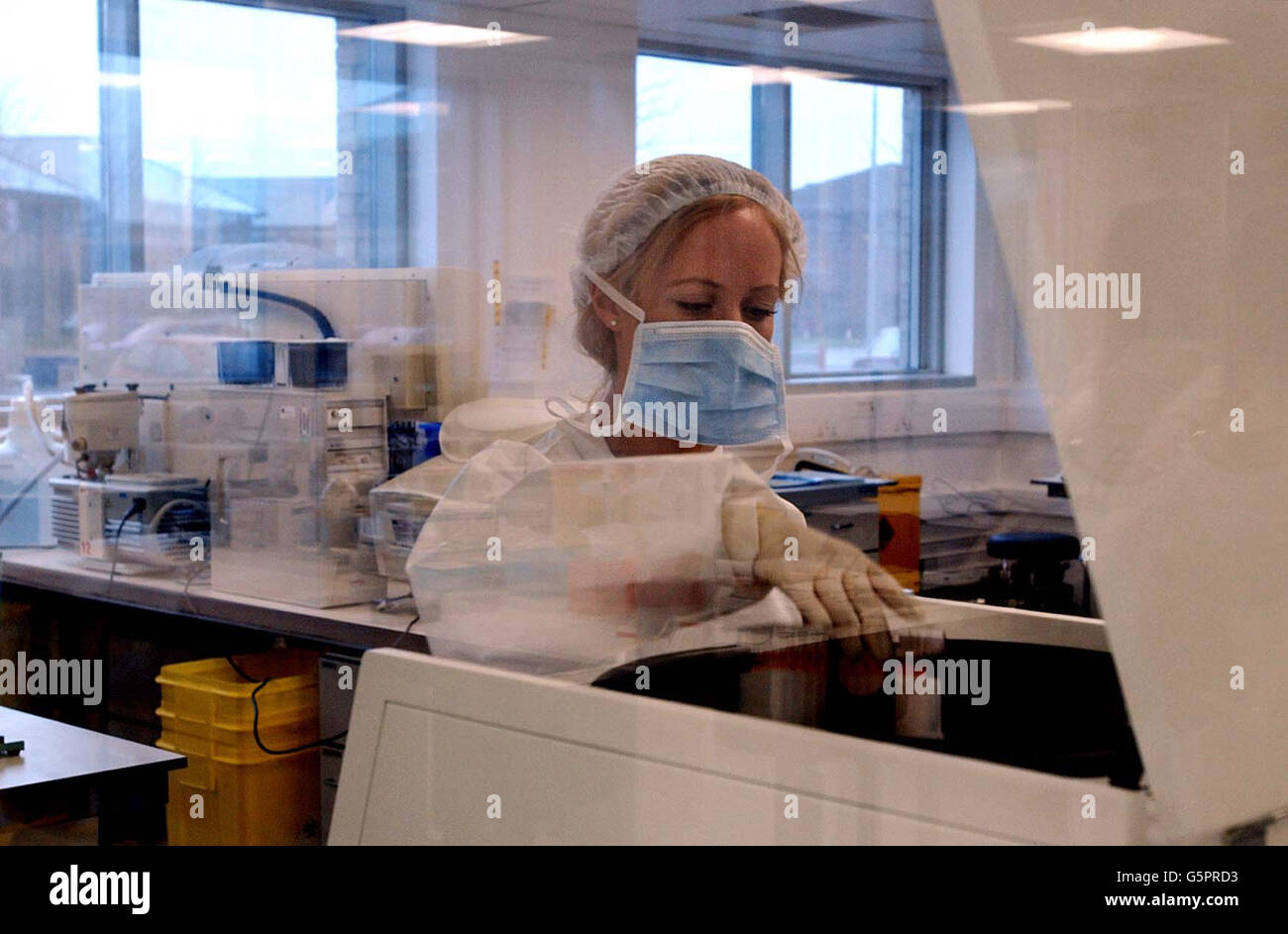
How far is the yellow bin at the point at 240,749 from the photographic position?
96 centimetres

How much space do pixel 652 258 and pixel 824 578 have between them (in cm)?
44

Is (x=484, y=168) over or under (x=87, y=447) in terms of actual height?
over

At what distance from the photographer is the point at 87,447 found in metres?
1.71

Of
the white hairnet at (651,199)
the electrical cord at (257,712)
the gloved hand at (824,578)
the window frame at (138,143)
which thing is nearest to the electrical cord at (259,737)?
the electrical cord at (257,712)

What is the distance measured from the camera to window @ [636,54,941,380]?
2961 mm

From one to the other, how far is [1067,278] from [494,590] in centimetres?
69

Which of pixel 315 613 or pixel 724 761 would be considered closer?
pixel 724 761

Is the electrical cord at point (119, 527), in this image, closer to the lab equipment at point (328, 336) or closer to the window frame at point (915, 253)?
the lab equipment at point (328, 336)

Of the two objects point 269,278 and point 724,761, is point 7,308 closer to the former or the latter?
point 269,278

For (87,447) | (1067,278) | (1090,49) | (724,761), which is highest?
(1090,49)

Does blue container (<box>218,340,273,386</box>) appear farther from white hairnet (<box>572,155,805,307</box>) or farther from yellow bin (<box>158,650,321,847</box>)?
white hairnet (<box>572,155,805,307</box>)

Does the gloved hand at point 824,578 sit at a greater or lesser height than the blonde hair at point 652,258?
lesser

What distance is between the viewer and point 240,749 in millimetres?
1264

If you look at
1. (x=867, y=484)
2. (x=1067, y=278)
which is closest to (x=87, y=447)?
(x=1067, y=278)
